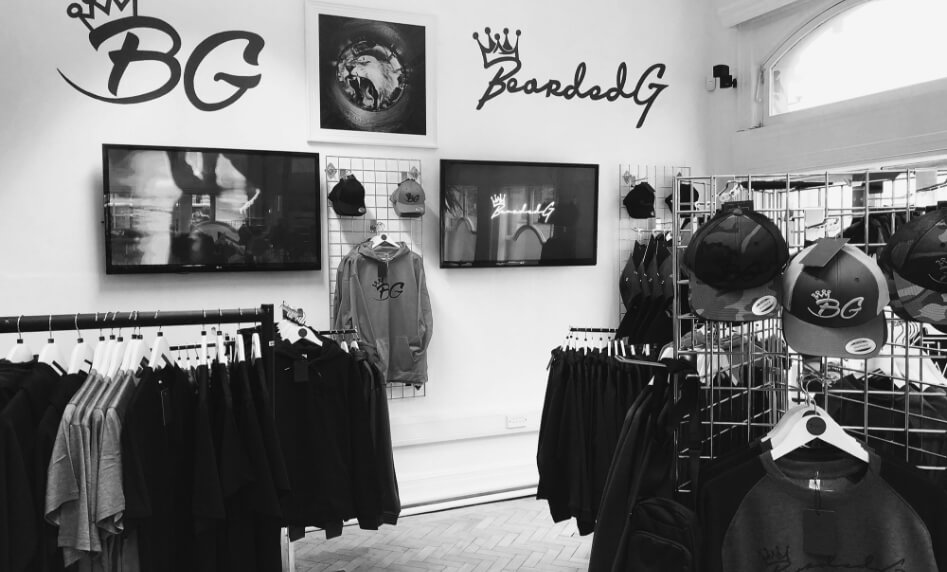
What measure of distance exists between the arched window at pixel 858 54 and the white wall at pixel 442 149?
581 mm

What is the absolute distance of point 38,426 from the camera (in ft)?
6.22

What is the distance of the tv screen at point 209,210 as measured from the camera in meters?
3.69

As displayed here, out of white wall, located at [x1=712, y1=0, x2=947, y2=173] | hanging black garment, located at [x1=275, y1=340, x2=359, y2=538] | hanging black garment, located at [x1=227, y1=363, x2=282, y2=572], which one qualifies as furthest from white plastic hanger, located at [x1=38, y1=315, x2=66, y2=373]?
white wall, located at [x1=712, y1=0, x2=947, y2=173]

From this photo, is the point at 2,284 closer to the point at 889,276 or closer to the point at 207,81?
the point at 207,81

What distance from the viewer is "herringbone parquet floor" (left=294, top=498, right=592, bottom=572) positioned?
345 cm

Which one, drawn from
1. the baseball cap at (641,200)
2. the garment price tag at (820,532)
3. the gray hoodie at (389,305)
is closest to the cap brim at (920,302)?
the garment price tag at (820,532)

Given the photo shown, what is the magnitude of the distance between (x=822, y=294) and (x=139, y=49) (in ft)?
11.9

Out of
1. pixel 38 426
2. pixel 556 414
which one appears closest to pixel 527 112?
pixel 556 414

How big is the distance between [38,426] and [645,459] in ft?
5.37

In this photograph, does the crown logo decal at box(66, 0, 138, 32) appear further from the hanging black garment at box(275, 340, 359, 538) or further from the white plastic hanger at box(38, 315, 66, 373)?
the white plastic hanger at box(38, 315, 66, 373)

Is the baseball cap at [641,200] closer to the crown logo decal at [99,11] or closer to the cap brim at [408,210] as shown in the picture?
the cap brim at [408,210]

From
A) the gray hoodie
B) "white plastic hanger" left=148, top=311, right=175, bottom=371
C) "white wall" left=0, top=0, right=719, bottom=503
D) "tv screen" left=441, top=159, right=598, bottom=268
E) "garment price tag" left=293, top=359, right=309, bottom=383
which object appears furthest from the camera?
"tv screen" left=441, top=159, right=598, bottom=268

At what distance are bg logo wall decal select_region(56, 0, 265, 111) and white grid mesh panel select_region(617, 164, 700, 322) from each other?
100 inches

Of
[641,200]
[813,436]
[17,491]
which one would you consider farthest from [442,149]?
[813,436]
